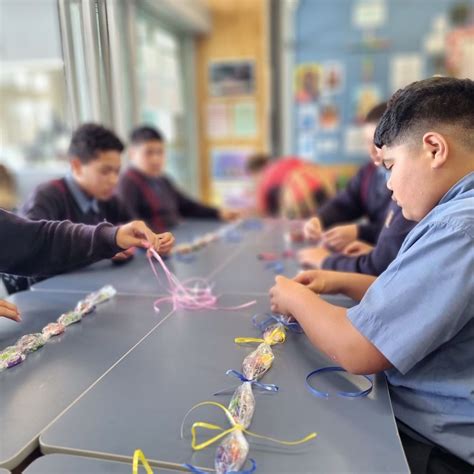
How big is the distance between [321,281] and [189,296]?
1.21 ft

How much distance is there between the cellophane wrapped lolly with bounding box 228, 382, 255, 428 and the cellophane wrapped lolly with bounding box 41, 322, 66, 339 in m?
0.47

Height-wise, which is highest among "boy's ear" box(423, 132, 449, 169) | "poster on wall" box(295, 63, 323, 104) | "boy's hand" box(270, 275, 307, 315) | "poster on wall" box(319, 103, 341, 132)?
"poster on wall" box(295, 63, 323, 104)

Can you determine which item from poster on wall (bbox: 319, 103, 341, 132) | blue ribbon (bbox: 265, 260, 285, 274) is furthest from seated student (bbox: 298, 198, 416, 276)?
poster on wall (bbox: 319, 103, 341, 132)

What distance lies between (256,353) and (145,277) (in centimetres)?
66

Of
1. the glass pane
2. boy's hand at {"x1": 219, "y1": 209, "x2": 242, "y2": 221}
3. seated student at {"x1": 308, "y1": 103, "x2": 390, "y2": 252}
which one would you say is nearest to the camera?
seated student at {"x1": 308, "y1": 103, "x2": 390, "y2": 252}

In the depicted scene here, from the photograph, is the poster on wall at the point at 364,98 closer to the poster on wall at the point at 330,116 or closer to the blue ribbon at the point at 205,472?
the poster on wall at the point at 330,116

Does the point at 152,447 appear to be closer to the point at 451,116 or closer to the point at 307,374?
the point at 307,374

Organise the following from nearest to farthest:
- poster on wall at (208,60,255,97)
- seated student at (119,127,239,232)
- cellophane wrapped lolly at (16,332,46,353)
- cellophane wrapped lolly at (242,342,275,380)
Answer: cellophane wrapped lolly at (242,342,275,380)
cellophane wrapped lolly at (16,332,46,353)
seated student at (119,127,239,232)
poster on wall at (208,60,255,97)

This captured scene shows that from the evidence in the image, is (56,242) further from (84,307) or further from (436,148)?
(436,148)

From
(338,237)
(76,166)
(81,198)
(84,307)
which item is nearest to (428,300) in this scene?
(84,307)

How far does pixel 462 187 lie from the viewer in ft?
2.35

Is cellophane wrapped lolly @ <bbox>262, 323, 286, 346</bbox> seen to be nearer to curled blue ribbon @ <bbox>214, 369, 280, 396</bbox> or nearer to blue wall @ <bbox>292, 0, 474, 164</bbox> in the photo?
curled blue ribbon @ <bbox>214, 369, 280, 396</bbox>

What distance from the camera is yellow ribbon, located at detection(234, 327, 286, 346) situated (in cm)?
92

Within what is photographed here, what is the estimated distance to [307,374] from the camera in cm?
79
